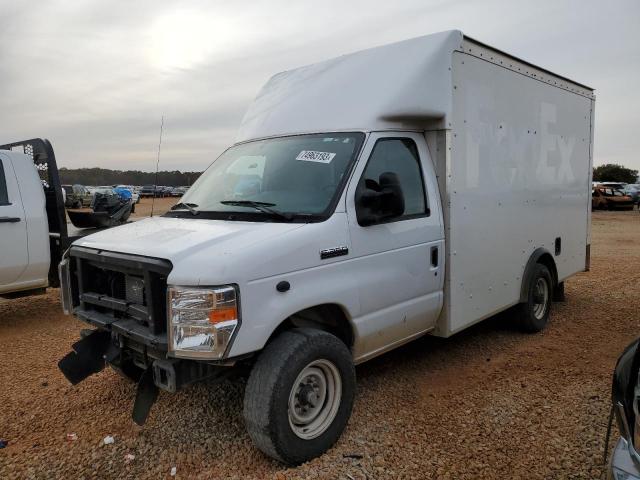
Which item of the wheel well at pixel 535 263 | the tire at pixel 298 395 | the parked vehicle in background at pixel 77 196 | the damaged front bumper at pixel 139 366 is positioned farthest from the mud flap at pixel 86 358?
the parked vehicle in background at pixel 77 196

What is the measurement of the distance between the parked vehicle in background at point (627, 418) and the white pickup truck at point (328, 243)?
1719 millimetres

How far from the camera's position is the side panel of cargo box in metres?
4.62

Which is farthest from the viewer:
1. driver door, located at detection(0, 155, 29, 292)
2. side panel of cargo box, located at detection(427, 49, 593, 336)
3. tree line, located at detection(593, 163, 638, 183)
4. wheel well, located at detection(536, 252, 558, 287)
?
tree line, located at detection(593, 163, 638, 183)

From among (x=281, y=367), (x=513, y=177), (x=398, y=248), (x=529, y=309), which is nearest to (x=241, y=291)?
(x=281, y=367)

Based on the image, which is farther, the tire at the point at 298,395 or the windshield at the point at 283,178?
the windshield at the point at 283,178

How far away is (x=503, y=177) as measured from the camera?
525 centimetres

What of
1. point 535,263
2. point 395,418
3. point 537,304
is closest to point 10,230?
point 395,418

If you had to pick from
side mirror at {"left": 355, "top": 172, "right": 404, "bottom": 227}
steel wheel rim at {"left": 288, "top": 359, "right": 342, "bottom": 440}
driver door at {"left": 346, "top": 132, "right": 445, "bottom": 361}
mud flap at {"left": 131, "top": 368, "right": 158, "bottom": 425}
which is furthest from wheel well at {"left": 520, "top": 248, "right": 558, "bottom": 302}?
mud flap at {"left": 131, "top": 368, "right": 158, "bottom": 425}

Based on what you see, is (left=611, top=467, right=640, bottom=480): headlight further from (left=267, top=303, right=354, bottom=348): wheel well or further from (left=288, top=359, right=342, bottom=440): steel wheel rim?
(left=267, top=303, right=354, bottom=348): wheel well

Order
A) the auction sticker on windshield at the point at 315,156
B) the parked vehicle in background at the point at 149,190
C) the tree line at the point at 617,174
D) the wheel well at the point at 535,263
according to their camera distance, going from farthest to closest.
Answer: the tree line at the point at 617,174
the wheel well at the point at 535,263
the parked vehicle in background at the point at 149,190
the auction sticker on windshield at the point at 315,156

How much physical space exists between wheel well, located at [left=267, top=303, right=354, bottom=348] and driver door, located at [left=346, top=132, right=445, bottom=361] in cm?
11

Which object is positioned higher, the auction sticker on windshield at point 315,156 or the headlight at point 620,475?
the auction sticker on windshield at point 315,156

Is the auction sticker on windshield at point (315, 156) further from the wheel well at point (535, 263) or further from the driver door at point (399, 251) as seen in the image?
the wheel well at point (535, 263)

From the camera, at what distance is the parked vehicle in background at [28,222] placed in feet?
21.1
